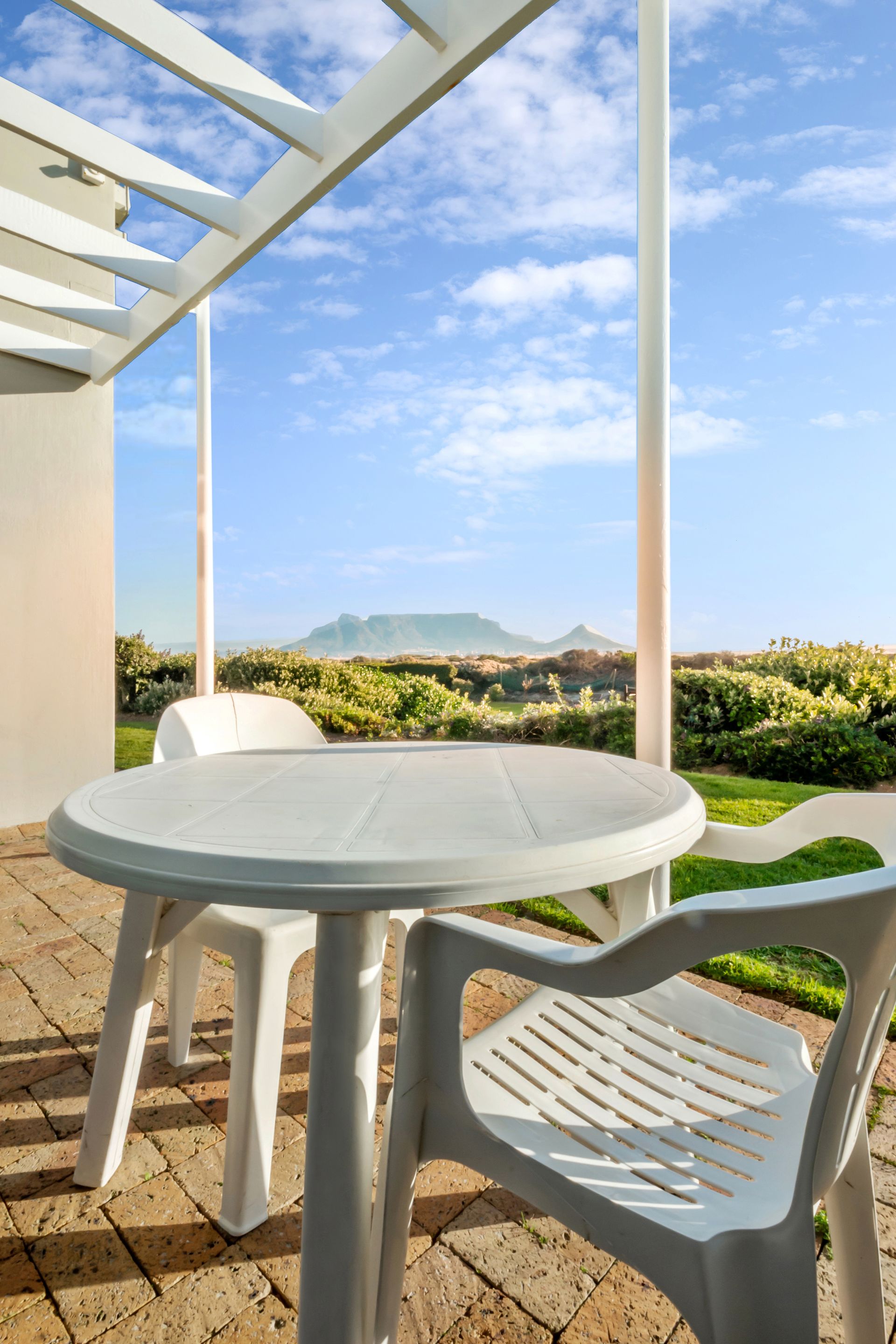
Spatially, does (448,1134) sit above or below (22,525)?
below

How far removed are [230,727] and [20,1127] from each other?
1002 millimetres

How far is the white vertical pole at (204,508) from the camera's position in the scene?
362cm

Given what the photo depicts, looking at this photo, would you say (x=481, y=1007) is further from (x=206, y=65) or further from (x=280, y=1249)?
(x=206, y=65)

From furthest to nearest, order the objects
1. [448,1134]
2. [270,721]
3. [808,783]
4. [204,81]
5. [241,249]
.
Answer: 1. [808,783]
2. [241,249]
3. [270,721]
4. [204,81]
5. [448,1134]

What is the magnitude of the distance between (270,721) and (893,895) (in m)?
1.80

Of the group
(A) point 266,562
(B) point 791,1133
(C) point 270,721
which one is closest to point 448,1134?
(B) point 791,1133

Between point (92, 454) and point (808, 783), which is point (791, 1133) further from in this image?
point (92, 454)

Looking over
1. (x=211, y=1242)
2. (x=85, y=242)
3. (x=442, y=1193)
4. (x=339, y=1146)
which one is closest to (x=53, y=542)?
(x=85, y=242)

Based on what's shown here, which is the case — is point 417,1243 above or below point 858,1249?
below

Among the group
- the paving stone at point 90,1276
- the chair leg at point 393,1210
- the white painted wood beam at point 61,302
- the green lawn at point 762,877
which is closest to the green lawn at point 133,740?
the green lawn at point 762,877

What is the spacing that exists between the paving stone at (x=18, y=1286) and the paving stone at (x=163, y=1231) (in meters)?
0.13

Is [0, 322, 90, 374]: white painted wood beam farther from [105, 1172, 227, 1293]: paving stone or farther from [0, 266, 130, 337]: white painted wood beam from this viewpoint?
[105, 1172, 227, 1293]: paving stone

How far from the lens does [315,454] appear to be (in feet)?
38.1

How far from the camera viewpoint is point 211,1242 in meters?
1.15
